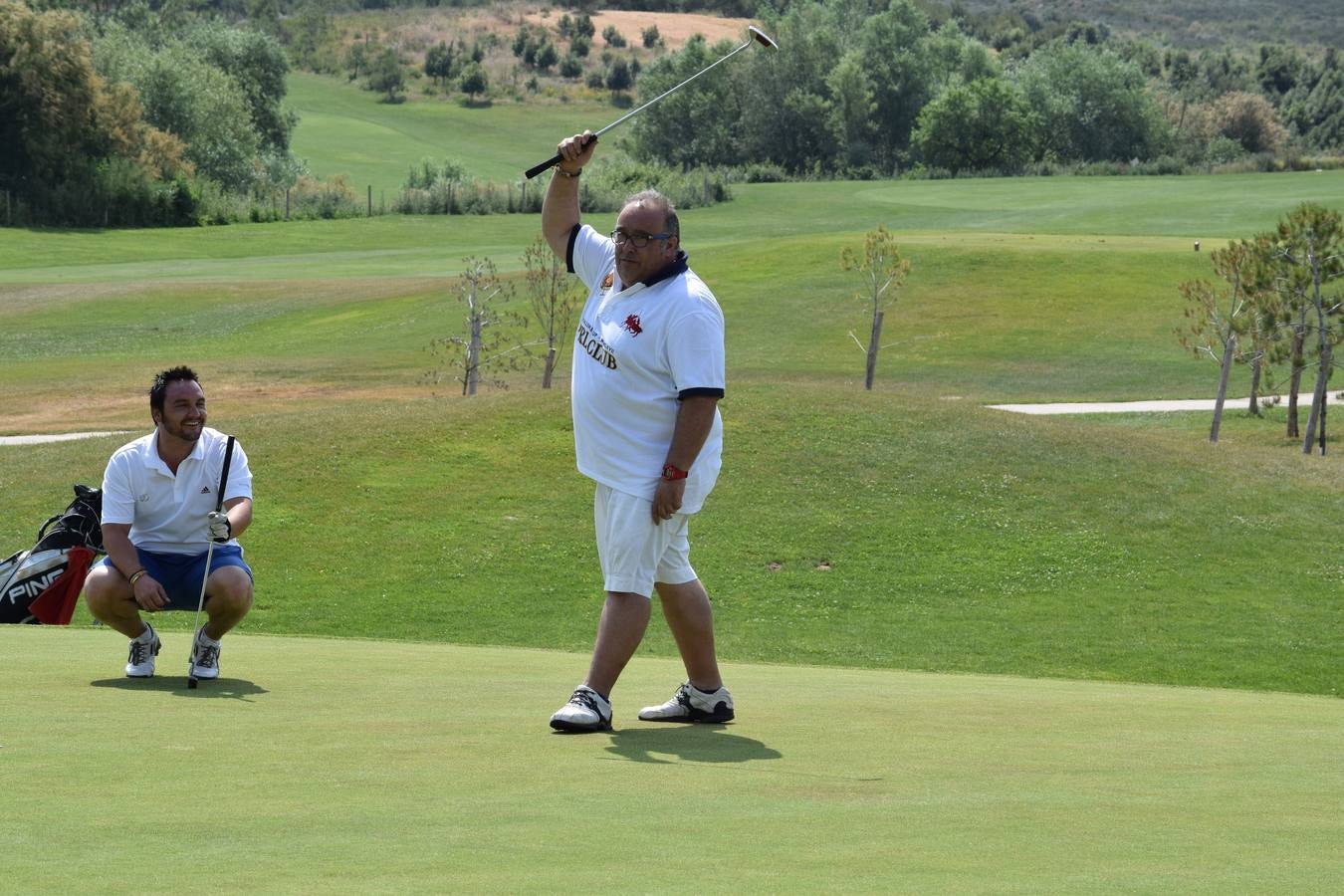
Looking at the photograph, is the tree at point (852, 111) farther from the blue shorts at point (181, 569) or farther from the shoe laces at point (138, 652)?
the shoe laces at point (138, 652)

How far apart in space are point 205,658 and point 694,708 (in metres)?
2.69

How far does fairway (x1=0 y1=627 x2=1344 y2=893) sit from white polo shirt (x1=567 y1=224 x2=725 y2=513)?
1.16 metres

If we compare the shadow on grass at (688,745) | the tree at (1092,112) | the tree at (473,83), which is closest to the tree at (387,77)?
the tree at (473,83)

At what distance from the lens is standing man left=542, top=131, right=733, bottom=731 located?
7598 mm

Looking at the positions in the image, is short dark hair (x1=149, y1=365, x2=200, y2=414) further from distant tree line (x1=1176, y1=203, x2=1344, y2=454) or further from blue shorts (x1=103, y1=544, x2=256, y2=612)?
distant tree line (x1=1176, y1=203, x2=1344, y2=454)

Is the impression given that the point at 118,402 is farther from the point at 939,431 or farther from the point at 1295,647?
the point at 1295,647

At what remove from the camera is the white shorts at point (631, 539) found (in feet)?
25.2

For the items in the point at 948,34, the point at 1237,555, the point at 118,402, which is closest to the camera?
the point at 1237,555

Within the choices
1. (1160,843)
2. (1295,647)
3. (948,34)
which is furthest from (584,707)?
(948,34)

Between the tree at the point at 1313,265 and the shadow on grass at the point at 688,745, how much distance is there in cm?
3055

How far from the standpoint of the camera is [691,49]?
14100 cm

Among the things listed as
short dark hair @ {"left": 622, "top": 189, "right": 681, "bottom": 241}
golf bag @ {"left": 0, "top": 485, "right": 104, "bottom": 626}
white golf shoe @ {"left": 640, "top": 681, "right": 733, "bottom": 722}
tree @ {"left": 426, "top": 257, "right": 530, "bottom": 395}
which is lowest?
tree @ {"left": 426, "top": 257, "right": 530, "bottom": 395}

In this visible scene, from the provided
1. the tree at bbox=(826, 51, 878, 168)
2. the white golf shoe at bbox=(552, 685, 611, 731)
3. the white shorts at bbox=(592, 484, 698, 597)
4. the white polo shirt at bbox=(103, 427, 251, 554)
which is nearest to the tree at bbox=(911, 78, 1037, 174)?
the tree at bbox=(826, 51, 878, 168)

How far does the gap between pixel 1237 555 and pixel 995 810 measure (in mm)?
17162
